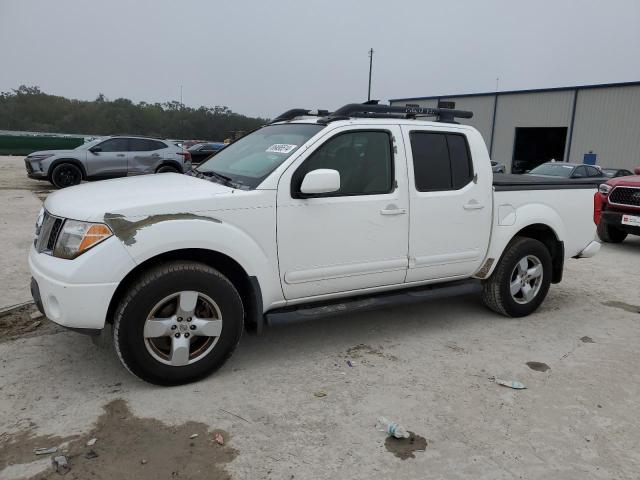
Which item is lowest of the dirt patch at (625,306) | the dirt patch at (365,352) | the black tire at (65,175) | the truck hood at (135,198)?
the dirt patch at (625,306)

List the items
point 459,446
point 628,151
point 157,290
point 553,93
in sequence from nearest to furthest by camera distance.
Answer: point 459,446 → point 157,290 → point 628,151 → point 553,93

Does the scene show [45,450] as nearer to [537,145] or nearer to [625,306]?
[625,306]

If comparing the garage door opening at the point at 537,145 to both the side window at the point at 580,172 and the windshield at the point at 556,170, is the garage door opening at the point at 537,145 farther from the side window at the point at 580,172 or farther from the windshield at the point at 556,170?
the windshield at the point at 556,170

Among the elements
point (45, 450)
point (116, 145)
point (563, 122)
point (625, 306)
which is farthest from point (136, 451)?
point (563, 122)

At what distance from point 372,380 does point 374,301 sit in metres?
0.69

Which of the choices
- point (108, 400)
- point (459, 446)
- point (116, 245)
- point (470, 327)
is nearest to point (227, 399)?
point (108, 400)

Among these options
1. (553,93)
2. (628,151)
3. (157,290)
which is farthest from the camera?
(553,93)

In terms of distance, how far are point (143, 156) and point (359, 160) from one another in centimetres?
1251

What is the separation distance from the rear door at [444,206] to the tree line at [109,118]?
57664 millimetres

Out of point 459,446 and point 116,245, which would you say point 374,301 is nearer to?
point 459,446

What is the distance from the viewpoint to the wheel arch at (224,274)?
3.17 metres

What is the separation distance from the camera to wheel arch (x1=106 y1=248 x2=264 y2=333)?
3.17 m

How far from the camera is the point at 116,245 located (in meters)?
2.99

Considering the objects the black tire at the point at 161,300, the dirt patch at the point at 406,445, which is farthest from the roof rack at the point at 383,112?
the dirt patch at the point at 406,445
